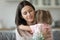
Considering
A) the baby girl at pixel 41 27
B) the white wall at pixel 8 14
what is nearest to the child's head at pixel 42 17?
the baby girl at pixel 41 27

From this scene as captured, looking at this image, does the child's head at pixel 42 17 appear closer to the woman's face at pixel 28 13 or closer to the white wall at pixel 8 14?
the woman's face at pixel 28 13

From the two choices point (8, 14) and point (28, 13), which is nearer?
point (28, 13)

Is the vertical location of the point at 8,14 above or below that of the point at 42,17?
below

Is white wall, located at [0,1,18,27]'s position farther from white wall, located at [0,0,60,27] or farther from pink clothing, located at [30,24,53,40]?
pink clothing, located at [30,24,53,40]

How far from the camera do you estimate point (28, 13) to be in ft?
2.34

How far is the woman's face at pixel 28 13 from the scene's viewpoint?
0.71 m

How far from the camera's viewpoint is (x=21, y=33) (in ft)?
2.30

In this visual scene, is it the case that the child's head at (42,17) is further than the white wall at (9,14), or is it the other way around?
the white wall at (9,14)

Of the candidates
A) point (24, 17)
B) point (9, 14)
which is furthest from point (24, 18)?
point (9, 14)

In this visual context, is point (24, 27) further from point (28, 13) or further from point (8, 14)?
point (8, 14)

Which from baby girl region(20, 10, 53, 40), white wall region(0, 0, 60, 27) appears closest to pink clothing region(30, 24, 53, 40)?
baby girl region(20, 10, 53, 40)

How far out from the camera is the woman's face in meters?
0.71

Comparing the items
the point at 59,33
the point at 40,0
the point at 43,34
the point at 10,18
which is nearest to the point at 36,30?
the point at 43,34

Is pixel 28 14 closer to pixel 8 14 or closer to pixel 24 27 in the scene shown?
pixel 24 27
